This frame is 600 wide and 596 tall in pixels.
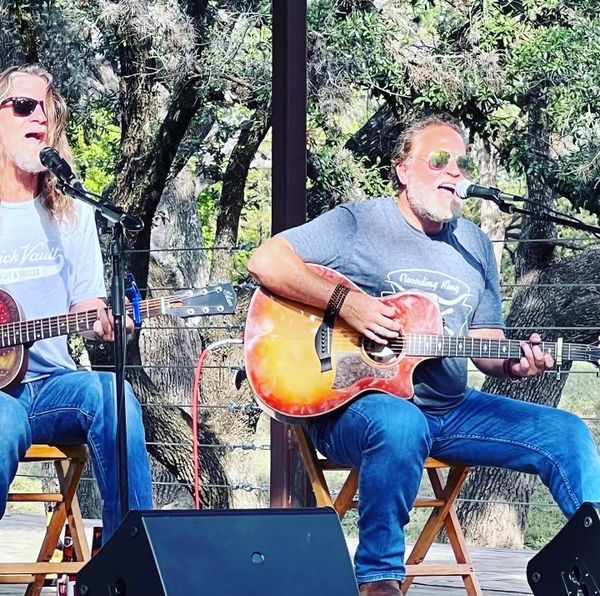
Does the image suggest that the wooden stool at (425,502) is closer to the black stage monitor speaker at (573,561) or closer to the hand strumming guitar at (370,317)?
the hand strumming guitar at (370,317)

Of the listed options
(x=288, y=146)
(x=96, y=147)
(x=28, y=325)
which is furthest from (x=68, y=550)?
(x=96, y=147)

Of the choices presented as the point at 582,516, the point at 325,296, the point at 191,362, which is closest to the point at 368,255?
the point at 325,296

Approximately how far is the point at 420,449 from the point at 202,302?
23.0 inches

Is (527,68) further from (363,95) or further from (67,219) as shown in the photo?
(67,219)

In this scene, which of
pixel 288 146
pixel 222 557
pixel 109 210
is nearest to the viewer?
pixel 222 557

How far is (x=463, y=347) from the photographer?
119 inches

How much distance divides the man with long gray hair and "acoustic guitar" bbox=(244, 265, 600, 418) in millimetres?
332

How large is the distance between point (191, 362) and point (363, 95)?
4.65 feet

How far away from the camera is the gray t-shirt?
3.06m

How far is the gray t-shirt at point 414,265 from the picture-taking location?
3064mm

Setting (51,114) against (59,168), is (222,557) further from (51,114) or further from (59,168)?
(51,114)

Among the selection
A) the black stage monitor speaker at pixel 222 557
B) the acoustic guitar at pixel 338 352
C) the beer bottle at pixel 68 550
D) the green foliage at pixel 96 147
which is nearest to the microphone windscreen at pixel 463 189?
the acoustic guitar at pixel 338 352

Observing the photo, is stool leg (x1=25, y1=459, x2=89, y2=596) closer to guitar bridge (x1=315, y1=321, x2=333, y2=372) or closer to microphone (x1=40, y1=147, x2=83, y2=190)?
Answer: guitar bridge (x1=315, y1=321, x2=333, y2=372)

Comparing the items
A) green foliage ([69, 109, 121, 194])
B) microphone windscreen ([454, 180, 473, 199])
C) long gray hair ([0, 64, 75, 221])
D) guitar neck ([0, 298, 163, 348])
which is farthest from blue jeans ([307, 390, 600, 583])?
green foliage ([69, 109, 121, 194])
